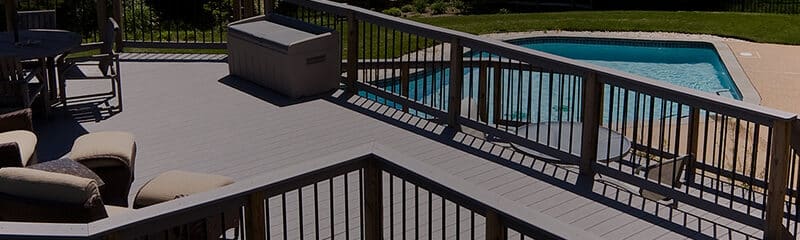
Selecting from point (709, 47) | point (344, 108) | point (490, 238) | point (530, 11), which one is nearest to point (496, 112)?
point (344, 108)

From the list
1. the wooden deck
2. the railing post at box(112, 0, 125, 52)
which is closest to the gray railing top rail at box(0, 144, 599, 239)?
the wooden deck

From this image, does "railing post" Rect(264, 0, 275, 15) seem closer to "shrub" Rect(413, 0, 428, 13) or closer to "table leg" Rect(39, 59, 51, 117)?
"table leg" Rect(39, 59, 51, 117)

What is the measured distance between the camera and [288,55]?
9188mm

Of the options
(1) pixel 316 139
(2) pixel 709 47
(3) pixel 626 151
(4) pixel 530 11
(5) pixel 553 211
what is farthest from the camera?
(4) pixel 530 11

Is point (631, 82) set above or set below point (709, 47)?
above

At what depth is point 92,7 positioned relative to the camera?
18.3 m

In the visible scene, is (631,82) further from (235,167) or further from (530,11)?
(530,11)

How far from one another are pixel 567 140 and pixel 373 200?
3344 millimetres

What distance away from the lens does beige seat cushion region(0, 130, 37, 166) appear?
661cm

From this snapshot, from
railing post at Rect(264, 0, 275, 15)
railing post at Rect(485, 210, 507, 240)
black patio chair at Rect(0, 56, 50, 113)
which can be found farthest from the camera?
railing post at Rect(264, 0, 275, 15)

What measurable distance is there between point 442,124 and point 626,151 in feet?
5.59

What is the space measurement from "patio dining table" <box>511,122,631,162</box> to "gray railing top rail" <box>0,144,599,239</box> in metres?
2.74

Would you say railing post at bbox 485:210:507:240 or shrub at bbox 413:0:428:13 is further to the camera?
shrub at bbox 413:0:428:13

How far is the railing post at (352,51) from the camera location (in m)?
9.35
